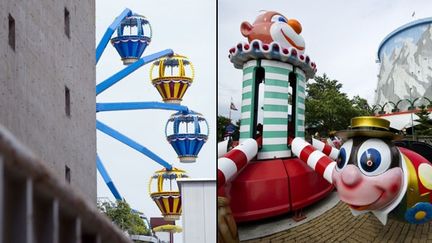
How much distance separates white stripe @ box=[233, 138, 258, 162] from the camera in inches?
251

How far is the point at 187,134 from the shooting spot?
15.3m

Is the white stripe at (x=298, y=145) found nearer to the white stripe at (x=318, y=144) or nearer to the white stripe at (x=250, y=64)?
the white stripe at (x=318, y=144)

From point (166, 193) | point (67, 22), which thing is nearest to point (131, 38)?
point (166, 193)

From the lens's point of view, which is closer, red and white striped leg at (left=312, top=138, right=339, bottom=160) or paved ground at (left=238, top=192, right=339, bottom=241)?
red and white striped leg at (left=312, top=138, right=339, bottom=160)

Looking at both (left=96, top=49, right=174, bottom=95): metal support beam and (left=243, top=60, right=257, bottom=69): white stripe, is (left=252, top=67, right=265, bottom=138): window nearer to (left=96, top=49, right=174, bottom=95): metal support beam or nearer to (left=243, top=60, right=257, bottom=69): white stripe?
(left=243, top=60, right=257, bottom=69): white stripe

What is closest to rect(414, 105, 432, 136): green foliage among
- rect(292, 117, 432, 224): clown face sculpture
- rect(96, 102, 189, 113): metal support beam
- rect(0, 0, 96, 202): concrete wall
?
rect(292, 117, 432, 224): clown face sculpture

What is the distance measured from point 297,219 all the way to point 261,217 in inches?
13.4

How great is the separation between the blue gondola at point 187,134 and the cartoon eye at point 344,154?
9136 mm

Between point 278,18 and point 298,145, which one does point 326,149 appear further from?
point 278,18

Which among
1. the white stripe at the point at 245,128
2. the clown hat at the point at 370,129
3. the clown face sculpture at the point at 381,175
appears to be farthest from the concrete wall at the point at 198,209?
the clown hat at the point at 370,129

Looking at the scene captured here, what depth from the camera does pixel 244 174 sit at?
253 inches

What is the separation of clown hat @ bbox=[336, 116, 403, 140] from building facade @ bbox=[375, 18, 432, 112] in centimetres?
49

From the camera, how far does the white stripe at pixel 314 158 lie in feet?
20.5

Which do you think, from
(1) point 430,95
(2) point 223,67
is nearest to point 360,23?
(1) point 430,95
